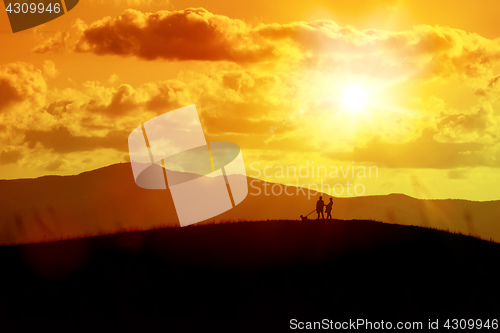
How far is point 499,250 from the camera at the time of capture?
3622 centimetres

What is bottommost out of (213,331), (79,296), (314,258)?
(213,331)

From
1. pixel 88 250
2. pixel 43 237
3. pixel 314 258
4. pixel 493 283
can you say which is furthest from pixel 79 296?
pixel 493 283

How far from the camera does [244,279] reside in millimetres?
29266

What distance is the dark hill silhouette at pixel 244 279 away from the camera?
2569 cm

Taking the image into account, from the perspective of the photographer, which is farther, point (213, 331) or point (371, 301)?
point (371, 301)

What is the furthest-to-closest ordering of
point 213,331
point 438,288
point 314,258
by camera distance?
point 314,258, point 438,288, point 213,331

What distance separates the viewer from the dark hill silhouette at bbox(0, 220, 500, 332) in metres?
25.7

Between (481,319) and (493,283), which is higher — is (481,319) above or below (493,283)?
below

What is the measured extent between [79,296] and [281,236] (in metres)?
12.0

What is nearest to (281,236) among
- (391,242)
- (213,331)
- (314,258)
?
(314,258)

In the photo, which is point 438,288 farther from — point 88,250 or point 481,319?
point 88,250

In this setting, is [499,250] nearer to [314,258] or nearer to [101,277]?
[314,258]

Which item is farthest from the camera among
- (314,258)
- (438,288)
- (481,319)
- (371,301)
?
(314,258)

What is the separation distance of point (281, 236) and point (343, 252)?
12.0 ft
